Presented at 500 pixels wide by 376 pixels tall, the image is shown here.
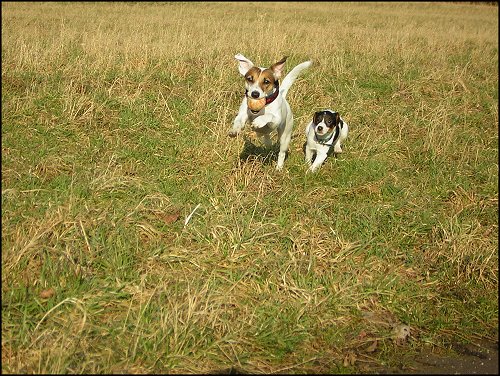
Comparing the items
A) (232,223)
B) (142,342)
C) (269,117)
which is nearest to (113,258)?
(142,342)

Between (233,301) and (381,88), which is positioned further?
(381,88)

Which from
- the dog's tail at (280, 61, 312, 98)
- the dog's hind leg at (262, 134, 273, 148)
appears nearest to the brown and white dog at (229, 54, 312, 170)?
the dog's hind leg at (262, 134, 273, 148)

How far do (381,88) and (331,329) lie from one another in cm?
588

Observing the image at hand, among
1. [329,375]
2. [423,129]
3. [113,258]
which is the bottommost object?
[329,375]

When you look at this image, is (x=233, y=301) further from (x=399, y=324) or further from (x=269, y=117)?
(x=269, y=117)

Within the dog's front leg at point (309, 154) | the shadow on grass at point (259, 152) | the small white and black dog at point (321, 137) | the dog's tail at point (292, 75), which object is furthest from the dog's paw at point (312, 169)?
the dog's tail at point (292, 75)

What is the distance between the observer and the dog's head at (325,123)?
600 centimetres

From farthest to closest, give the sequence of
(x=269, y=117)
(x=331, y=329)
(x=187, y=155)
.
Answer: (x=187, y=155) → (x=269, y=117) → (x=331, y=329)

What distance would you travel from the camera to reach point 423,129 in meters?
7.50

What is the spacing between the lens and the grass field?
3670 mm

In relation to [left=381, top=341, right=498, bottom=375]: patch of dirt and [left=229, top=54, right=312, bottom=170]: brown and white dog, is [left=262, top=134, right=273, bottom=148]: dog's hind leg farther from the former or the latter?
[left=381, top=341, right=498, bottom=375]: patch of dirt

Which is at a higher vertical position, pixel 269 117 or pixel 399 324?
Answer: pixel 269 117

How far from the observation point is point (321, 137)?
240 inches

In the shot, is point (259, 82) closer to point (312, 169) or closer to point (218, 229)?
point (312, 169)
